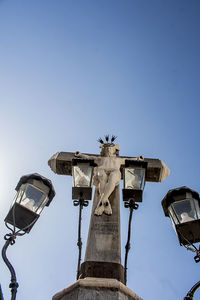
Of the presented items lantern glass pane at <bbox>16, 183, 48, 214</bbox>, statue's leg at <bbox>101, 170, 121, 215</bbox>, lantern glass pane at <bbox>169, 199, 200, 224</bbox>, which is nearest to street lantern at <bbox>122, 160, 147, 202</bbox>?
statue's leg at <bbox>101, 170, 121, 215</bbox>

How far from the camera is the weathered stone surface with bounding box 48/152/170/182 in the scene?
20.7 feet

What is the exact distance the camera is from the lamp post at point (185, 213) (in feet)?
14.4

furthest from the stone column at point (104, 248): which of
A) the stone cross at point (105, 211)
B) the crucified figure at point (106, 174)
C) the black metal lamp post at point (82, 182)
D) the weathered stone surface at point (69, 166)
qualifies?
the weathered stone surface at point (69, 166)

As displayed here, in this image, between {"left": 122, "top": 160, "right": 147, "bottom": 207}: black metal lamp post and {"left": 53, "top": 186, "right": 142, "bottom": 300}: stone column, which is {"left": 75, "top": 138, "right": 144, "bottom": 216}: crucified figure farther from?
{"left": 122, "top": 160, "right": 147, "bottom": 207}: black metal lamp post

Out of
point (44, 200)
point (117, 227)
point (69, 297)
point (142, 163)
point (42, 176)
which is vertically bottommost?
point (69, 297)


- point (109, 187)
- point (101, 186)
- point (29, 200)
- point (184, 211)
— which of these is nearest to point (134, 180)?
point (109, 187)

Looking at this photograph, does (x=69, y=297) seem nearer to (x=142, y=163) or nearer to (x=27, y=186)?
(x=27, y=186)

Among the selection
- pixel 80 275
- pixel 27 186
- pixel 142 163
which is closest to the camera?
pixel 80 275

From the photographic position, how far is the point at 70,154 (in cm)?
645

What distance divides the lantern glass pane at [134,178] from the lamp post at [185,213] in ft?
1.36

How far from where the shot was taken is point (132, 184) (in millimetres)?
4992

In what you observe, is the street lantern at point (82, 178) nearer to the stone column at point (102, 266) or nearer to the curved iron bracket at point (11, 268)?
the stone column at point (102, 266)

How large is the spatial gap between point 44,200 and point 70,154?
207 cm

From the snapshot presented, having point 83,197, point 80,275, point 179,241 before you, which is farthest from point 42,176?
point 179,241
